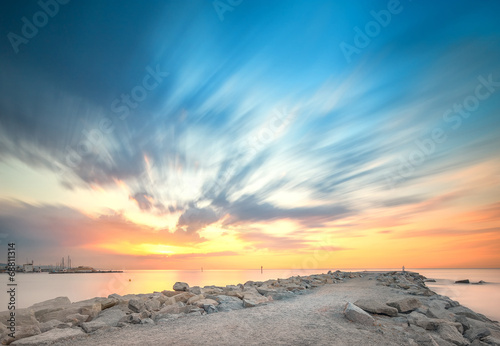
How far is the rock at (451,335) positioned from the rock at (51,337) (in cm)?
1024

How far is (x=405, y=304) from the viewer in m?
10.3

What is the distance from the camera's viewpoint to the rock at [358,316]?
826cm

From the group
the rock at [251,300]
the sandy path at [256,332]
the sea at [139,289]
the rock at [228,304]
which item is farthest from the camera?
the sea at [139,289]

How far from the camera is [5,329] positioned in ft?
24.9

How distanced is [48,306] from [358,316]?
12351mm

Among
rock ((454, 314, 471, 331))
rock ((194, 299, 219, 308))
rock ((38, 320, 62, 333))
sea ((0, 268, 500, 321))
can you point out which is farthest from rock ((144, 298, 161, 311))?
sea ((0, 268, 500, 321))

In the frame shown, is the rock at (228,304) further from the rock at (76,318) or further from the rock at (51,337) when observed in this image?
the rock at (51,337)

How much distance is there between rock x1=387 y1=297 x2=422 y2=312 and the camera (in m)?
10.2

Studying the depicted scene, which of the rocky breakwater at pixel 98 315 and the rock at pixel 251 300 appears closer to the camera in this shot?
the rocky breakwater at pixel 98 315

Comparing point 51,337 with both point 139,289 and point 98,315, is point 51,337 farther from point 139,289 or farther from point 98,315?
point 139,289

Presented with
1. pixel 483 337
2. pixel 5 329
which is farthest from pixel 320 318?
pixel 5 329

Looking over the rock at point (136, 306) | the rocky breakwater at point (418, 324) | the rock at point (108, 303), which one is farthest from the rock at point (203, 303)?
the rocky breakwater at point (418, 324)

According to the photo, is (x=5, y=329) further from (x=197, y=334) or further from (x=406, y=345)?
(x=406, y=345)

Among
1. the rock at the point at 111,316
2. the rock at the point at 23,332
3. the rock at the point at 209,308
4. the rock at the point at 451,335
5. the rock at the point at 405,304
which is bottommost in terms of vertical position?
the rock at the point at 451,335
